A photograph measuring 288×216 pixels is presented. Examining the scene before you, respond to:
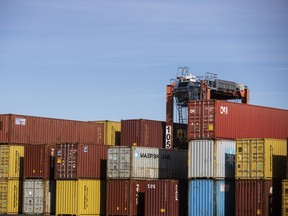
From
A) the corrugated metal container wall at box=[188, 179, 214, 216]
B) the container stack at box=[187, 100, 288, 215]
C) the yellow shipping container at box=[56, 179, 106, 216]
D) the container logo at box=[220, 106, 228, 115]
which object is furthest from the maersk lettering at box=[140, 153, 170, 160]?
the container logo at box=[220, 106, 228, 115]

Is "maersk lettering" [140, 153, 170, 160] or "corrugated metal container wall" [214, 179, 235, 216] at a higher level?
"maersk lettering" [140, 153, 170, 160]

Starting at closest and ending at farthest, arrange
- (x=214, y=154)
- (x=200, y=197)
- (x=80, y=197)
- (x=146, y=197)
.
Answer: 1. (x=214, y=154)
2. (x=200, y=197)
3. (x=146, y=197)
4. (x=80, y=197)

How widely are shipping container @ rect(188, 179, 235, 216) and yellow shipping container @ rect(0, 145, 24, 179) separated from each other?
1829cm

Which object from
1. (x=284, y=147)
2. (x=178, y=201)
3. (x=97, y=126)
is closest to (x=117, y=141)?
(x=97, y=126)

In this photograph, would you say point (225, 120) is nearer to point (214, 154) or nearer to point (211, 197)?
point (214, 154)

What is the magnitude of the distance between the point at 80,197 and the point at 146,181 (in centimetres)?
552

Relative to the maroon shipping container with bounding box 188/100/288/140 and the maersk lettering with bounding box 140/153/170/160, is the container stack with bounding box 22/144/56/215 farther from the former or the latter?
the maroon shipping container with bounding box 188/100/288/140

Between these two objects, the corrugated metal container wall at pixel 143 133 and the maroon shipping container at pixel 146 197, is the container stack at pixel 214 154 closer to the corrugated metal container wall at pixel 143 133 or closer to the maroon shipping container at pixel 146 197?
the maroon shipping container at pixel 146 197

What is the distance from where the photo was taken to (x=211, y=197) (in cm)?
5197

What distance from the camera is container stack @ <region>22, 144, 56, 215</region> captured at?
61.6 meters

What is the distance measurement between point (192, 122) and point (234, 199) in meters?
6.37

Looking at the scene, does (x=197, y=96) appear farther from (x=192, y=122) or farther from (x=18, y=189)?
(x=18, y=189)

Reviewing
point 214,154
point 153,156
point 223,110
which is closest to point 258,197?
point 214,154

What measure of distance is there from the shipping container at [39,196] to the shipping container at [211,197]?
13969mm
